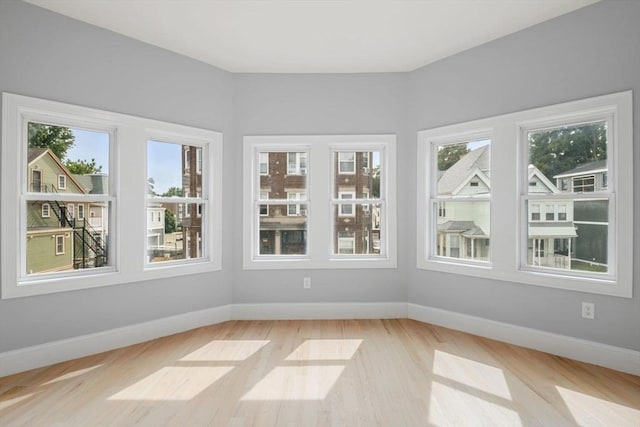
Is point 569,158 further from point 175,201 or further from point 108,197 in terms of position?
point 108,197

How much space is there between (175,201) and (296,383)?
2270 mm

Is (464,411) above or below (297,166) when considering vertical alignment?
Answer: below

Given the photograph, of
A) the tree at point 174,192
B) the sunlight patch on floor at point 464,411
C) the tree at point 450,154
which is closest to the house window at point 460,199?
the tree at point 450,154

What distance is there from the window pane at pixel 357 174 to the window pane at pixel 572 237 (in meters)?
1.66

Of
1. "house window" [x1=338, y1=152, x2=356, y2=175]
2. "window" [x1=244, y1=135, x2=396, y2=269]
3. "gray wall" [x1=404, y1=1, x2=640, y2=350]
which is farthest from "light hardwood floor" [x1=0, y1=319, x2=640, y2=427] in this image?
"house window" [x1=338, y1=152, x2=356, y2=175]

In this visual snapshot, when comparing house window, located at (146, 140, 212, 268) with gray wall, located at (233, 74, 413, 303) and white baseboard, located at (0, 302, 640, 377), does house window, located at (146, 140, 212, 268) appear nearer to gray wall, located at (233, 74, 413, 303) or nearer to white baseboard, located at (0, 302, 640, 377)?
gray wall, located at (233, 74, 413, 303)

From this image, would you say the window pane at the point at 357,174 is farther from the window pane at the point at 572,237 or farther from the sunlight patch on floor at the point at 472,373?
the sunlight patch on floor at the point at 472,373

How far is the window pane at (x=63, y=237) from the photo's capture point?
2.98 metres

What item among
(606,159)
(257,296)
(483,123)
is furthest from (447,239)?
(257,296)

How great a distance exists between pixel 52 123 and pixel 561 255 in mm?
4593

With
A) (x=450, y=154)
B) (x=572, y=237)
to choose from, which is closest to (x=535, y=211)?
(x=572, y=237)

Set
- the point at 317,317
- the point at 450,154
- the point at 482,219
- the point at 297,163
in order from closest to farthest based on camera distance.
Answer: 1. the point at 482,219
2. the point at 450,154
3. the point at 317,317
4. the point at 297,163

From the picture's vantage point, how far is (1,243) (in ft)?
8.98

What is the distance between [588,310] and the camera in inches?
118
